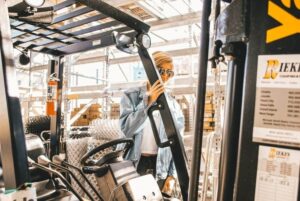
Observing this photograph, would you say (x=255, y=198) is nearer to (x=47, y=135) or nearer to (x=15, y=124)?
(x=15, y=124)

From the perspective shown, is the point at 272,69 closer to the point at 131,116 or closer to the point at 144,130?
the point at 131,116

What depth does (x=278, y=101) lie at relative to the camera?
0.72 metres

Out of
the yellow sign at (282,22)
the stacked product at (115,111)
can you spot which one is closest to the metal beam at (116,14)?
the yellow sign at (282,22)

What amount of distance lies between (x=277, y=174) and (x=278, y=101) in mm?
190

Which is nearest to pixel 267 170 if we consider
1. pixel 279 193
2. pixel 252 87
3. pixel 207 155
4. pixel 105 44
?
pixel 279 193

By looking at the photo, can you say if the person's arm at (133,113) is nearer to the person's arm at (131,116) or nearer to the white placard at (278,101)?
the person's arm at (131,116)

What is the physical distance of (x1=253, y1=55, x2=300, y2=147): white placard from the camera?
0.71 m

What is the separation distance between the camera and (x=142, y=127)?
9.43 ft

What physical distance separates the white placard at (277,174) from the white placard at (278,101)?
29 millimetres

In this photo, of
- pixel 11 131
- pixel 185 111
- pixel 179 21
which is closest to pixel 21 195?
pixel 11 131

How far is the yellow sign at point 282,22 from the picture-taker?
71 centimetres

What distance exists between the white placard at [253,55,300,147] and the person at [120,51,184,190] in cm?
189

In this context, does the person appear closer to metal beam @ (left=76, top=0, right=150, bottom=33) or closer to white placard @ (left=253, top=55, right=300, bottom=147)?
metal beam @ (left=76, top=0, right=150, bottom=33)

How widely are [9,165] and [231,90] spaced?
1170mm
